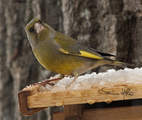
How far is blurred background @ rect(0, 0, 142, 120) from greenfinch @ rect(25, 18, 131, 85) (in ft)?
3.89

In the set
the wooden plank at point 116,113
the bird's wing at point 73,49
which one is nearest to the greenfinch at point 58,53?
the bird's wing at point 73,49

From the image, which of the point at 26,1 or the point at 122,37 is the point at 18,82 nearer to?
the point at 26,1

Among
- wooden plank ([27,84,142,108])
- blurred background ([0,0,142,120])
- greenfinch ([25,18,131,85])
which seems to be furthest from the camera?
blurred background ([0,0,142,120])

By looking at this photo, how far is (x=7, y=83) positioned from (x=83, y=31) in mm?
1636

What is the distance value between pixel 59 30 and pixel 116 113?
8.10 ft

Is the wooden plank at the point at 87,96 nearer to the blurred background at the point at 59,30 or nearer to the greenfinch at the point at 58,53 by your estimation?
the greenfinch at the point at 58,53

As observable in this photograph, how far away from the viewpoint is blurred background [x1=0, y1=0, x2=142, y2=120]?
137 inches

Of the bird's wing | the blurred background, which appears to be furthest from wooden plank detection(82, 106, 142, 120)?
the blurred background

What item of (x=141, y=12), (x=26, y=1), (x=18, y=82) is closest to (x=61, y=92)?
(x=141, y=12)

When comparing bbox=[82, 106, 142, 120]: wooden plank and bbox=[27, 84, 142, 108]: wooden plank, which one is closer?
bbox=[27, 84, 142, 108]: wooden plank

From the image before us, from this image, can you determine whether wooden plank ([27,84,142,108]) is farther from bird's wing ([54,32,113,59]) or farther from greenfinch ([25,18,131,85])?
bird's wing ([54,32,113,59])

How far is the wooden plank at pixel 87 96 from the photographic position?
1495mm

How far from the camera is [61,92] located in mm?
1613

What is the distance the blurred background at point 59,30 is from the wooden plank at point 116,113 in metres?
1.76
